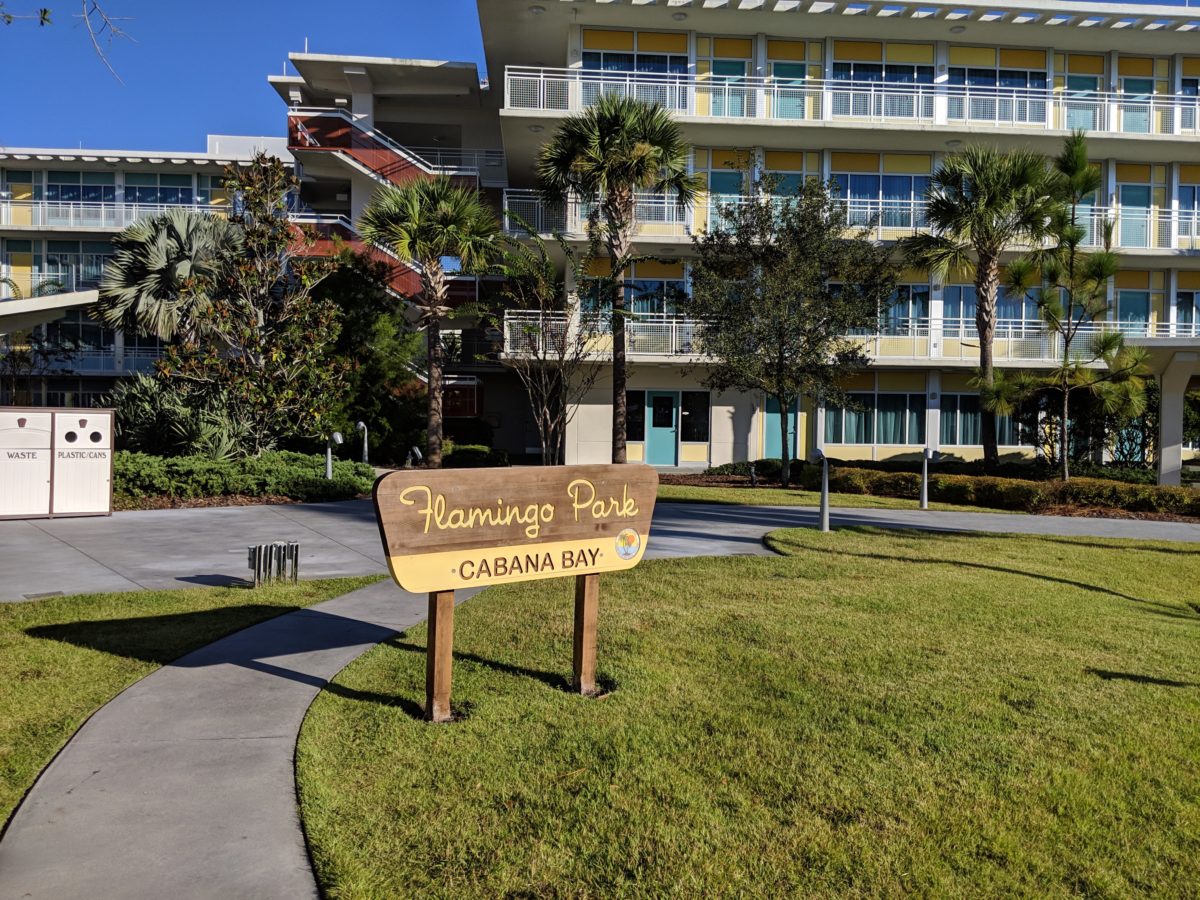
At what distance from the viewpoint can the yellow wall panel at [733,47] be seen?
2867cm

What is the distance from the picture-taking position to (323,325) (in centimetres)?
1906

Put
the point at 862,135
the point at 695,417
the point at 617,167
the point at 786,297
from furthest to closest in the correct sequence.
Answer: the point at 695,417
the point at 862,135
the point at 617,167
the point at 786,297

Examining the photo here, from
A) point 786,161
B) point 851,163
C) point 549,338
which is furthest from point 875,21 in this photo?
point 549,338

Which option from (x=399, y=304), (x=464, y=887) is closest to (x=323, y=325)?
(x=399, y=304)

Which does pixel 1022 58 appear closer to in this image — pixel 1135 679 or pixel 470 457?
pixel 470 457

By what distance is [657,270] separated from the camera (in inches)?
1129

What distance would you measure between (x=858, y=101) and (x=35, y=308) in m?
23.7

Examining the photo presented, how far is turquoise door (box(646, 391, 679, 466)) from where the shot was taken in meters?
29.0

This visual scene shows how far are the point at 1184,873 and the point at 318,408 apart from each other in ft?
58.1

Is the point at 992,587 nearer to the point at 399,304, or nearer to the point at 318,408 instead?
the point at 318,408

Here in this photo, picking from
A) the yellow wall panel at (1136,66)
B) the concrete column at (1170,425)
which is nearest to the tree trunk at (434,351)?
the concrete column at (1170,425)

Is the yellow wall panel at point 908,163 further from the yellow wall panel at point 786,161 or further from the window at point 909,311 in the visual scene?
the window at point 909,311

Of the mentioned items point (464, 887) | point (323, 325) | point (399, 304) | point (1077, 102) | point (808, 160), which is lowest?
point (464, 887)

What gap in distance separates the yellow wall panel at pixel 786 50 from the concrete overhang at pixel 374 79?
10.5 meters
